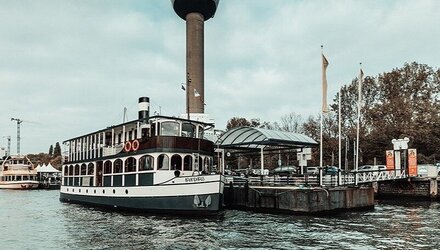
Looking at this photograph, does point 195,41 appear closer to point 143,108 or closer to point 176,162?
point 143,108

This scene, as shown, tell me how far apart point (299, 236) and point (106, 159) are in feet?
59.1

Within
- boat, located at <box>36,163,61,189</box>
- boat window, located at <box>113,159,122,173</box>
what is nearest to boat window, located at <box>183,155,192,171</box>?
boat window, located at <box>113,159,122,173</box>

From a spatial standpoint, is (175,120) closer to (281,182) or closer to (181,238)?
(281,182)

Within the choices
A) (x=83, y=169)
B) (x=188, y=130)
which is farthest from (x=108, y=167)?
(x=188, y=130)

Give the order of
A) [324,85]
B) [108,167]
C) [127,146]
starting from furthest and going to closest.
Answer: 1. [108,167]
2. [324,85]
3. [127,146]

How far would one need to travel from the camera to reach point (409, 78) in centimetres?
6444

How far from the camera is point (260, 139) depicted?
3509 cm

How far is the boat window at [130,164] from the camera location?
29.6 metres

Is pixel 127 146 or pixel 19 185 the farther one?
pixel 19 185

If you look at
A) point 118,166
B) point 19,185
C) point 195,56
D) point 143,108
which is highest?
point 195,56

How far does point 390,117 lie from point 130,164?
4589 centimetres

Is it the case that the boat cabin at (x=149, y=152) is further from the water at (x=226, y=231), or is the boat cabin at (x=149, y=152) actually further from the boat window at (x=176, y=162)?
the water at (x=226, y=231)

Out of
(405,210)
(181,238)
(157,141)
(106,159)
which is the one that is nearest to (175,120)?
(157,141)

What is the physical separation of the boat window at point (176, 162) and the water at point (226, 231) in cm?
352
